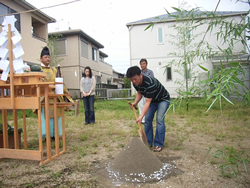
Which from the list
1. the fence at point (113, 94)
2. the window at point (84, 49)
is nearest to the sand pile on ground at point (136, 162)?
the fence at point (113, 94)

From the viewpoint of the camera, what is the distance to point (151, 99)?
8.95 feet

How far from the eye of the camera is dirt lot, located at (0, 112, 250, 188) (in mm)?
1984

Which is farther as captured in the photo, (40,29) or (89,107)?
(40,29)

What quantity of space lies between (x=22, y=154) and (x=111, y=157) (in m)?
1.15

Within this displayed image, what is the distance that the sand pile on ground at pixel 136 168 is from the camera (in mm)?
2108

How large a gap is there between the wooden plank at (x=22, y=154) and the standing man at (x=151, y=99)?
4.34 ft

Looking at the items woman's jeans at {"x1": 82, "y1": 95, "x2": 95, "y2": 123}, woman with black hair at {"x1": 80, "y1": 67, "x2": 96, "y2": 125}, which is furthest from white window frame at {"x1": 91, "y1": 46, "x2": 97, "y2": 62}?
woman's jeans at {"x1": 82, "y1": 95, "x2": 95, "y2": 123}

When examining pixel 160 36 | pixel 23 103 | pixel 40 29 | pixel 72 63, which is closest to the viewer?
pixel 23 103

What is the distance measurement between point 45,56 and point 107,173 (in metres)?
2.11

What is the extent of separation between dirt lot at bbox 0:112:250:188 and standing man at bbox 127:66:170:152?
11.1 inches

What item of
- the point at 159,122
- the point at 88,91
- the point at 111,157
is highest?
the point at 88,91

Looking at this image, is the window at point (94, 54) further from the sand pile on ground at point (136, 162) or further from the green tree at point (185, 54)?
the sand pile on ground at point (136, 162)

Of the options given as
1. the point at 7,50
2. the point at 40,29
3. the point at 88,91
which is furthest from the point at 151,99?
the point at 40,29

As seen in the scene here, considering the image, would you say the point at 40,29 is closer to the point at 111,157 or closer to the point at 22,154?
the point at 22,154
